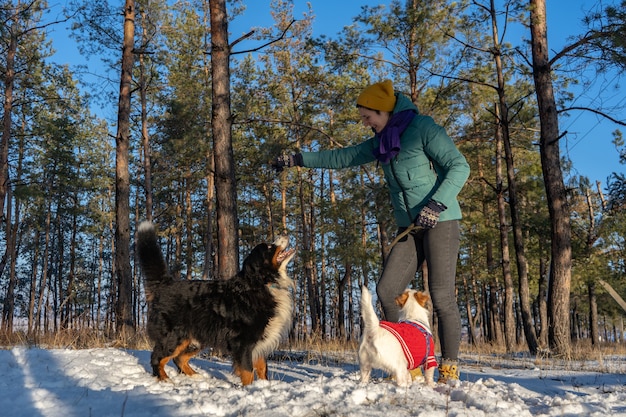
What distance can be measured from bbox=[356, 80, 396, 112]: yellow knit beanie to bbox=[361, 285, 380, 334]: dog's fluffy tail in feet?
5.21

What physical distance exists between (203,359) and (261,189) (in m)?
21.8

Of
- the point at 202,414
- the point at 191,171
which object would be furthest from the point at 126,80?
the point at 191,171

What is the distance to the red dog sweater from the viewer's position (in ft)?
11.9

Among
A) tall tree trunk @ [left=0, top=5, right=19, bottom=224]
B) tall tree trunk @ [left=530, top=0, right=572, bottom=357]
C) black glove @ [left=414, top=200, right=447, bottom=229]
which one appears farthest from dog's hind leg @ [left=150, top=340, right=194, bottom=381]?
tall tree trunk @ [left=0, top=5, right=19, bottom=224]

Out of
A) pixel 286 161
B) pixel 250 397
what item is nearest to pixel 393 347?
pixel 250 397

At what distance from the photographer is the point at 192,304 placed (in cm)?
453

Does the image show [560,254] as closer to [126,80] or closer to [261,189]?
[126,80]

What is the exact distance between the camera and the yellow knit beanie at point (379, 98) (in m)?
3.99

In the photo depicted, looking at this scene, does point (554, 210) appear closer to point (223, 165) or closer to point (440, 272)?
point (440, 272)

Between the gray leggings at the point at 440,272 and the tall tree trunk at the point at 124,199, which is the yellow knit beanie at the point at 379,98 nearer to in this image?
the gray leggings at the point at 440,272

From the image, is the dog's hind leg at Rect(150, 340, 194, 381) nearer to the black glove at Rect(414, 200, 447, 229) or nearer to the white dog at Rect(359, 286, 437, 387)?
the white dog at Rect(359, 286, 437, 387)

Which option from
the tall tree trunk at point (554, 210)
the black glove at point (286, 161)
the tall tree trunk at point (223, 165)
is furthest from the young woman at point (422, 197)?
the tall tree trunk at point (554, 210)

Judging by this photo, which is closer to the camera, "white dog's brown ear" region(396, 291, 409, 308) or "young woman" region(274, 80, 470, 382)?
"young woman" region(274, 80, 470, 382)

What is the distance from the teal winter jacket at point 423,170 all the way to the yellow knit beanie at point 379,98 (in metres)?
0.09
